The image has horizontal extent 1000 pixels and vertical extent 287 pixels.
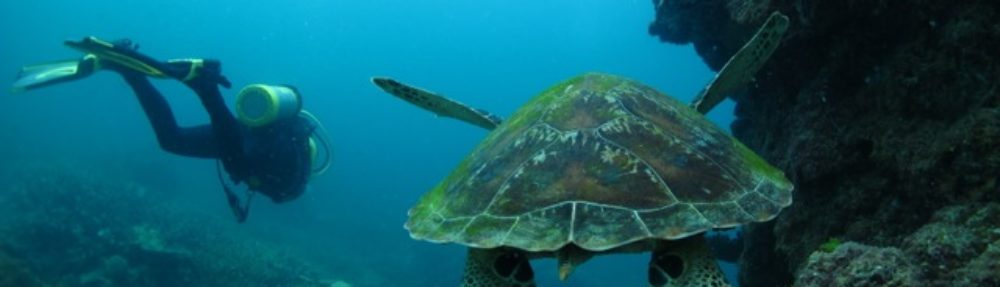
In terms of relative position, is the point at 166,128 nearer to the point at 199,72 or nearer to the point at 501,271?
the point at 199,72

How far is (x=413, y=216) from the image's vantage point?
333 cm

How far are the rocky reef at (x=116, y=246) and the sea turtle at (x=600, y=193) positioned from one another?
13452 millimetres

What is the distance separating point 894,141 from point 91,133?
221 feet

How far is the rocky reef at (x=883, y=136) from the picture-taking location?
8.44 ft

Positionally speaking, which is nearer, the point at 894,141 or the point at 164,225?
the point at 894,141

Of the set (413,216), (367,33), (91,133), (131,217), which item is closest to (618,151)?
(413,216)

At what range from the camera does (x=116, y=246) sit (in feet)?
49.0

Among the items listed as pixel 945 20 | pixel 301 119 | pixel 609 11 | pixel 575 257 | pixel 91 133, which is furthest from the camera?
pixel 609 11

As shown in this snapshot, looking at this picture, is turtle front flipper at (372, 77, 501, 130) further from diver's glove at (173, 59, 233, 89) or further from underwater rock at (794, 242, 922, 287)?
diver's glove at (173, 59, 233, 89)

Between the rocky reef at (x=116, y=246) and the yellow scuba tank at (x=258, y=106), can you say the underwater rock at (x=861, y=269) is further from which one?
the rocky reef at (x=116, y=246)

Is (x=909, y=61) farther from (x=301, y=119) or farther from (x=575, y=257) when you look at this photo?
(x=301, y=119)

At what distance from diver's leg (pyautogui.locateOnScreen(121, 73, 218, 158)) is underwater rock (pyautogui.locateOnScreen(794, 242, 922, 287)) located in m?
10.3

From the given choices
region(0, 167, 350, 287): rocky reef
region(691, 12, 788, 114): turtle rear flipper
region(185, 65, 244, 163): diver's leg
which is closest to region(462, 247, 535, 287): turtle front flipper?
region(691, 12, 788, 114): turtle rear flipper

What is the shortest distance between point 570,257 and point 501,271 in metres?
0.49
